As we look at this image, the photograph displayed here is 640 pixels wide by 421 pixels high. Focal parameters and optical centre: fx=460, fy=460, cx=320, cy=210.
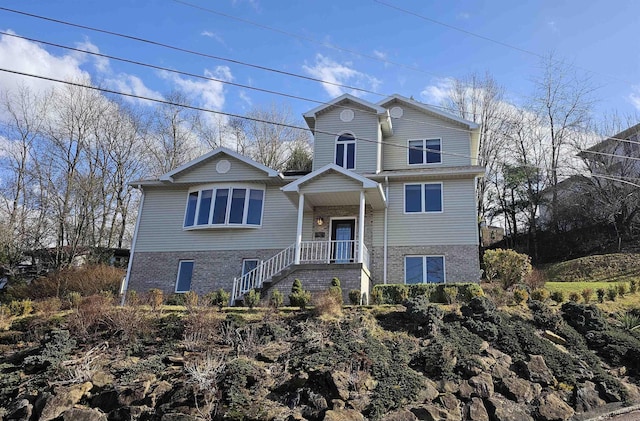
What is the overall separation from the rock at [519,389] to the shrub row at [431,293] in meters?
3.67

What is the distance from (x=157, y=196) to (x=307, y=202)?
21.6ft

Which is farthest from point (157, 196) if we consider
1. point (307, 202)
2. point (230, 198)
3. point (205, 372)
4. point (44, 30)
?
point (205, 372)

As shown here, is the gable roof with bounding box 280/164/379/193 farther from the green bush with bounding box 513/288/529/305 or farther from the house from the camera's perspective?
the green bush with bounding box 513/288/529/305

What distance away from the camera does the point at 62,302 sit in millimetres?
13328

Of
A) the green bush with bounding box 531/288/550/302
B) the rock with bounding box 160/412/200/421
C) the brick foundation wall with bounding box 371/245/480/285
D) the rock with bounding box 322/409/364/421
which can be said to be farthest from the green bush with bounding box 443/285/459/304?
the rock with bounding box 160/412/200/421

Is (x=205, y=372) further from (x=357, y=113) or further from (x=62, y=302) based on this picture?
(x=357, y=113)

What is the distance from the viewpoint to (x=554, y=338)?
10.9 m

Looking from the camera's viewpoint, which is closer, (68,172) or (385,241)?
→ (385,241)

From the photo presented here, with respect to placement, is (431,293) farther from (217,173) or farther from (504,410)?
(217,173)

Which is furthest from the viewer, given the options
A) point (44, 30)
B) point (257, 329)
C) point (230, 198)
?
point (230, 198)

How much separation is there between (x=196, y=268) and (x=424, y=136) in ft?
35.8

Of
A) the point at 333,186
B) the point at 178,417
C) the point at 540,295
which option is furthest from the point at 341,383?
the point at 333,186

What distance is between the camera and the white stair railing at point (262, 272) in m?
16.0

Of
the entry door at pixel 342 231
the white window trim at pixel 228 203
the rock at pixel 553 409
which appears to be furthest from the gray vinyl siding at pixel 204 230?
the rock at pixel 553 409
